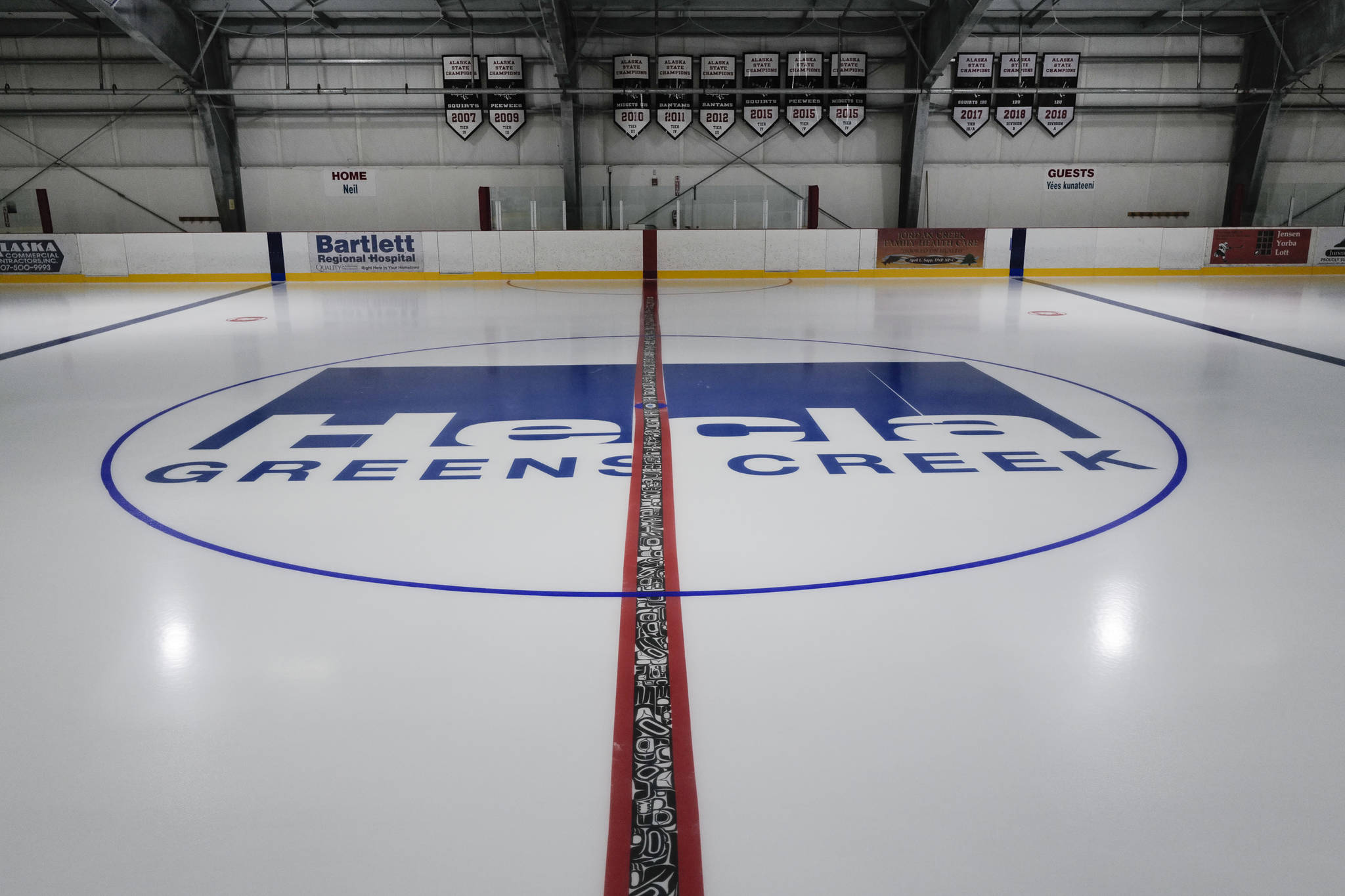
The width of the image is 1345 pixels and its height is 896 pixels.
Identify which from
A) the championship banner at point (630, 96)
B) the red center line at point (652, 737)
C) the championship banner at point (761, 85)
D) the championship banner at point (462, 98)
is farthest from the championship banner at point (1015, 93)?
the red center line at point (652, 737)

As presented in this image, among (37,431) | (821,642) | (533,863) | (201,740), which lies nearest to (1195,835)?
(821,642)

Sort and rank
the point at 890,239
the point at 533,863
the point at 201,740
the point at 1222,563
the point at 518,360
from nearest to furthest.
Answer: the point at 533,863, the point at 201,740, the point at 1222,563, the point at 518,360, the point at 890,239

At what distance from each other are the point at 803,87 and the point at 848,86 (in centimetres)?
112

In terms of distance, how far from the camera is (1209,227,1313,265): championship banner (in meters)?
18.8

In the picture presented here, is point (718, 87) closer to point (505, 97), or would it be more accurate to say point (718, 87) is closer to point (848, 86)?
point (848, 86)

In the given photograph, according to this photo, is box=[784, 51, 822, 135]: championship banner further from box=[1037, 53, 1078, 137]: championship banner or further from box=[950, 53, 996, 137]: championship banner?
box=[1037, 53, 1078, 137]: championship banner

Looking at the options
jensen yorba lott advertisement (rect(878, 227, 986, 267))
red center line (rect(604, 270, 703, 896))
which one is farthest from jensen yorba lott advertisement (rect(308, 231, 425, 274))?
red center line (rect(604, 270, 703, 896))

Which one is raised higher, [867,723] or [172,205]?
[172,205]

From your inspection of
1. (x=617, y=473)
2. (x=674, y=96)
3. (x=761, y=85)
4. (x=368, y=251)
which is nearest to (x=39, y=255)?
(x=368, y=251)

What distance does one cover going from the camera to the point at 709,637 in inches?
134

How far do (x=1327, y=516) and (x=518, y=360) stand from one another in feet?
22.6

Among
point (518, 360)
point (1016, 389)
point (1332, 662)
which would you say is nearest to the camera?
point (1332, 662)

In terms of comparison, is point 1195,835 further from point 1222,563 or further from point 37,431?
point 37,431

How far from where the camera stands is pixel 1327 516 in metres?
4.78
